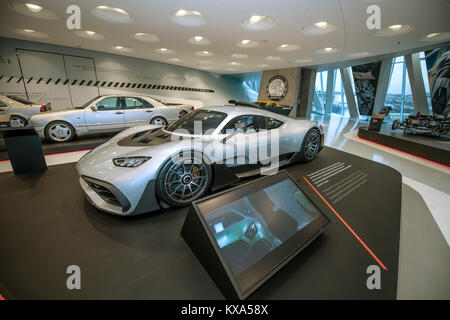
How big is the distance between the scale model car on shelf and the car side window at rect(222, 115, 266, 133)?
5755 mm

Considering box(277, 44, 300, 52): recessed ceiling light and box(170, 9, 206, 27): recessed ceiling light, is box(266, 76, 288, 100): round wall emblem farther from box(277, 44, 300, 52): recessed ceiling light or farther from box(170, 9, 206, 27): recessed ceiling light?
box(170, 9, 206, 27): recessed ceiling light

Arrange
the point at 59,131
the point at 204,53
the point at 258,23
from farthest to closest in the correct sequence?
the point at 204,53
the point at 258,23
the point at 59,131

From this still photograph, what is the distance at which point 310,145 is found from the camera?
3494mm

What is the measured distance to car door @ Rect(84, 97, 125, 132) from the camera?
173 inches

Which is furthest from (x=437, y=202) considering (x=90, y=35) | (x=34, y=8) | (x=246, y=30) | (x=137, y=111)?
(x=90, y=35)

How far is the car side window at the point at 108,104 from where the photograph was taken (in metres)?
4.51

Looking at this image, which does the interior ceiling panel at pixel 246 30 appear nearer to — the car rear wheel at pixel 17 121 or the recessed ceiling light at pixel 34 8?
the recessed ceiling light at pixel 34 8

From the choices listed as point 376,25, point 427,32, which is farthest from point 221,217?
point 427,32

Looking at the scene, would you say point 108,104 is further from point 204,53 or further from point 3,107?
point 204,53

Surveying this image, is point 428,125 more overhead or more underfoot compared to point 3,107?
more underfoot

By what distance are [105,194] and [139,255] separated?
72 cm

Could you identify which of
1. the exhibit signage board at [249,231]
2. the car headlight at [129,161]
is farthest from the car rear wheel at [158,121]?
the exhibit signage board at [249,231]

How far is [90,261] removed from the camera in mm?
1397

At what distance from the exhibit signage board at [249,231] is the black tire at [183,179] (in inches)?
21.1
